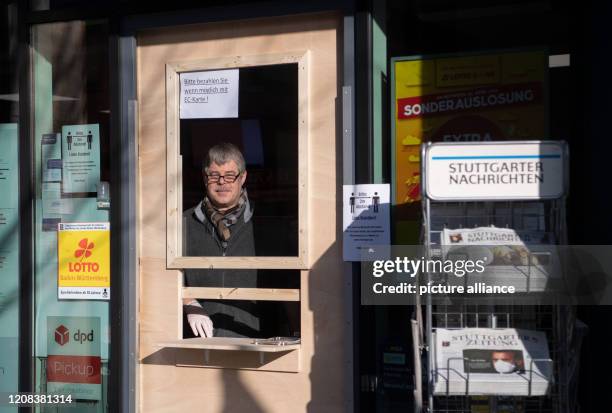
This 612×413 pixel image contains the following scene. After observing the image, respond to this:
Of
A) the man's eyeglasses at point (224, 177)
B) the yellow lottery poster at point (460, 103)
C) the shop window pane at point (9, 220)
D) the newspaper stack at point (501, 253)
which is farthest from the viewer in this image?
the shop window pane at point (9, 220)

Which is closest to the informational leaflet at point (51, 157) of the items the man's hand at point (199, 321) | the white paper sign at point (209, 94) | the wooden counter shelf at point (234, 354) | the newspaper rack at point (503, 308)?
the white paper sign at point (209, 94)

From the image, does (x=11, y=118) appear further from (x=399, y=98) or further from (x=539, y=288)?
(x=539, y=288)

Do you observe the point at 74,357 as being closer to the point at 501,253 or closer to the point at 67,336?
the point at 67,336

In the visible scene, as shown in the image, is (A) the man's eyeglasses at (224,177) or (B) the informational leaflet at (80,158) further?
(B) the informational leaflet at (80,158)

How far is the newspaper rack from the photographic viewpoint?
4.10 m

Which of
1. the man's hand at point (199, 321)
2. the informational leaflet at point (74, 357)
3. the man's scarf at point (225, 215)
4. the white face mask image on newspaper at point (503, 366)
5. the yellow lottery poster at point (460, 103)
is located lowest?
the informational leaflet at point (74, 357)

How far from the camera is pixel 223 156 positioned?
5.50 meters

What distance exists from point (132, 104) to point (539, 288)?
2.83 m

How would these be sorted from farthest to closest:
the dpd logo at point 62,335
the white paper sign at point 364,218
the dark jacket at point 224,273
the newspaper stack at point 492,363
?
the dpd logo at point 62,335, the dark jacket at point 224,273, the white paper sign at point 364,218, the newspaper stack at point 492,363

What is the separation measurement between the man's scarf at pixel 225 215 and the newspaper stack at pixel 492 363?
5.75ft

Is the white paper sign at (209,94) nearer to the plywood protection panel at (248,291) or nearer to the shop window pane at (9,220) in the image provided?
the plywood protection panel at (248,291)

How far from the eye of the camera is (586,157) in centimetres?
483

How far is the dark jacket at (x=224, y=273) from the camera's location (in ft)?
17.7

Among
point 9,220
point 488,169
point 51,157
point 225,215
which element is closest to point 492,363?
point 488,169
